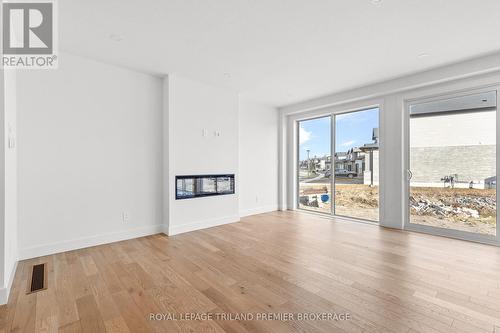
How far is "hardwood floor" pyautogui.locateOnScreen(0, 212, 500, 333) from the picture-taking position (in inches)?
Answer: 66.4

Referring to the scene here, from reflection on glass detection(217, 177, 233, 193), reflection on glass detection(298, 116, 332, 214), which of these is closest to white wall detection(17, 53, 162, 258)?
reflection on glass detection(217, 177, 233, 193)

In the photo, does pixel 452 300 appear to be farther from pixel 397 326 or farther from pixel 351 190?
pixel 351 190

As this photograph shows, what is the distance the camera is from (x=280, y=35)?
8.97ft

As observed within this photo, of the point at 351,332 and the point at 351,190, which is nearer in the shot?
the point at 351,332

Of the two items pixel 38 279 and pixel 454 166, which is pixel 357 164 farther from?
pixel 38 279

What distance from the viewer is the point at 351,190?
16.4 ft

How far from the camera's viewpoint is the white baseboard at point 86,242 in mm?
2905

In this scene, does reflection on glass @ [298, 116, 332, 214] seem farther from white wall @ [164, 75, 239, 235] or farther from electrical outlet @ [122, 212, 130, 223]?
electrical outlet @ [122, 212, 130, 223]

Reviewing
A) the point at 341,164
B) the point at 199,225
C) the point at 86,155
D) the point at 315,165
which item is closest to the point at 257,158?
the point at 315,165

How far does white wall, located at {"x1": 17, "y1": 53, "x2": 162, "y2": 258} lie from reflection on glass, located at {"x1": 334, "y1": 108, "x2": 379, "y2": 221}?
3730 millimetres

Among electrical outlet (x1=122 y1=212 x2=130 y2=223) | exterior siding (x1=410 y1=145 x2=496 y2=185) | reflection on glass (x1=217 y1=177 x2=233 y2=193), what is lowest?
electrical outlet (x1=122 y1=212 x2=130 y2=223)

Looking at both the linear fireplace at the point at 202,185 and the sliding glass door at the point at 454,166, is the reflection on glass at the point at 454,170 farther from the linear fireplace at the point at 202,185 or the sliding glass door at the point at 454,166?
the linear fireplace at the point at 202,185

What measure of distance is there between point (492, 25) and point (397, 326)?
10.5 feet

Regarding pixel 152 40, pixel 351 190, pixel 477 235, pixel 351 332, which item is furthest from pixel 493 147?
pixel 152 40
